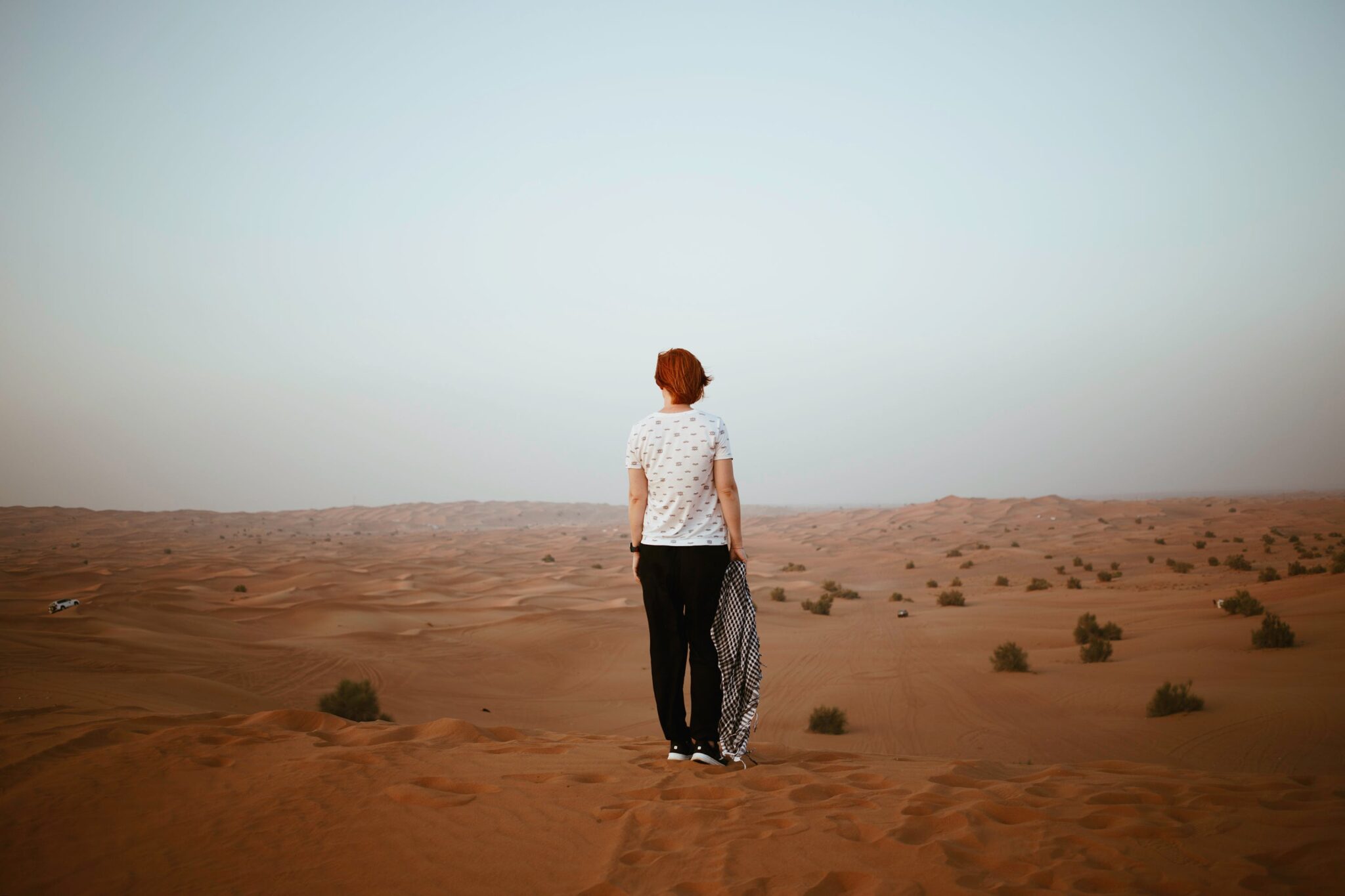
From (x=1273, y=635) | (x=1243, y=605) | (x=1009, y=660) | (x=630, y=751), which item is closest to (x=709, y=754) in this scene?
(x=630, y=751)

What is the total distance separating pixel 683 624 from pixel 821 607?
12429 millimetres

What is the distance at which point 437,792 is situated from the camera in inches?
159

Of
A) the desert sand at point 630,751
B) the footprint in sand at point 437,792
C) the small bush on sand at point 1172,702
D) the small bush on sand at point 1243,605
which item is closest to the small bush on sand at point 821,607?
the desert sand at point 630,751

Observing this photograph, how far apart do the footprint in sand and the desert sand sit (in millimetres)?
17

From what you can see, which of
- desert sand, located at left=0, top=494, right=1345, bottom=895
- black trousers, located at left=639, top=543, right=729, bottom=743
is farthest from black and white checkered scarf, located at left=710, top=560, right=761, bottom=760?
desert sand, located at left=0, top=494, right=1345, bottom=895

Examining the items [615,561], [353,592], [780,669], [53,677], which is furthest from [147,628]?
[615,561]

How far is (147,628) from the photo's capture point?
11.9 m

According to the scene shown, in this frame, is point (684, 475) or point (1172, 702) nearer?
point (684, 475)

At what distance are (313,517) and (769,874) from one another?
91.7 meters

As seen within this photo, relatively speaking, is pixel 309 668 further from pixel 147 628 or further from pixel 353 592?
pixel 353 592

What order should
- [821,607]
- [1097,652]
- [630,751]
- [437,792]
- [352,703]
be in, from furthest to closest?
[821,607] → [1097,652] → [352,703] → [630,751] → [437,792]

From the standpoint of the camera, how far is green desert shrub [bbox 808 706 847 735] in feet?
25.3

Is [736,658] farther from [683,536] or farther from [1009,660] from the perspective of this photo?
[1009,660]

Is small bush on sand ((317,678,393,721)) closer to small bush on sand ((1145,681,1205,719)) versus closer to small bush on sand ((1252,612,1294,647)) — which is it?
small bush on sand ((1145,681,1205,719))
